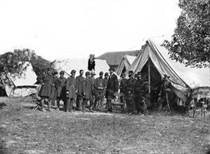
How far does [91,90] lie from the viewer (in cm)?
1608

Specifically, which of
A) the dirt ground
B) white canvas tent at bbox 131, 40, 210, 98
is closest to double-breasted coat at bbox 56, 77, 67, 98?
the dirt ground

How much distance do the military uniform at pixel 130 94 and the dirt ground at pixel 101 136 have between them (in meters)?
2.62

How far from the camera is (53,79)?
50.9 feet

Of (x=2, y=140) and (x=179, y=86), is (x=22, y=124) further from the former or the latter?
(x=179, y=86)

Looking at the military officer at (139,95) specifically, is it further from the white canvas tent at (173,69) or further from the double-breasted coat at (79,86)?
the double-breasted coat at (79,86)

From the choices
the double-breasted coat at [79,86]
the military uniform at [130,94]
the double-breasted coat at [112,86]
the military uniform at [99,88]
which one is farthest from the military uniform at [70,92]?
the military uniform at [130,94]

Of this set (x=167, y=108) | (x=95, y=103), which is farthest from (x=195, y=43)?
(x=95, y=103)

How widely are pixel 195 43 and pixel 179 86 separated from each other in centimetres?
323

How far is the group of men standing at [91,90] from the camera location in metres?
15.1

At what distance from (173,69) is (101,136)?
321 inches

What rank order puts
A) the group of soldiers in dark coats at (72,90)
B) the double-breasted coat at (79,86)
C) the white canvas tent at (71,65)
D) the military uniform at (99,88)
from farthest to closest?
the white canvas tent at (71,65) < the military uniform at (99,88) < the double-breasted coat at (79,86) < the group of soldiers in dark coats at (72,90)

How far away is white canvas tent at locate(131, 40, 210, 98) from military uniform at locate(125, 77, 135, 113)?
6.45 ft

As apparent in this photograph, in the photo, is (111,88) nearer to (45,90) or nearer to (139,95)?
(139,95)

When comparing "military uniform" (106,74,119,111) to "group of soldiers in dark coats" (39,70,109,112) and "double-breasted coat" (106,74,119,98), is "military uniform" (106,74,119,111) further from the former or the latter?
"group of soldiers in dark coats" (39,70,109,112)
